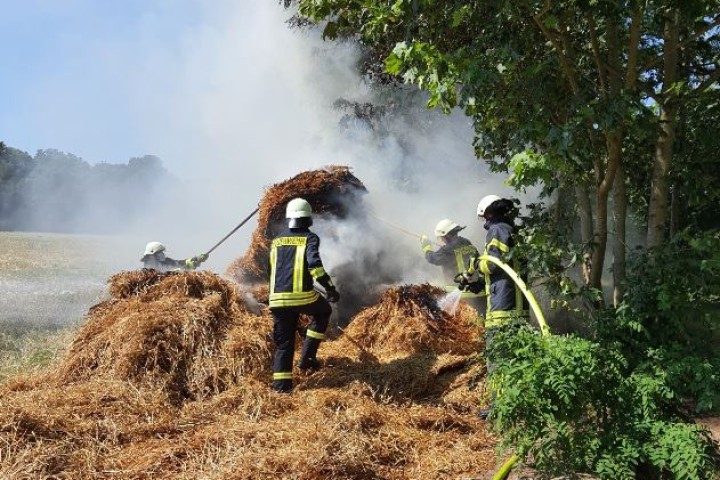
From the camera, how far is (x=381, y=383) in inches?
235

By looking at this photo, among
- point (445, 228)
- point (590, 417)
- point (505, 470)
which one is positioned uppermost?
point (445, 228)

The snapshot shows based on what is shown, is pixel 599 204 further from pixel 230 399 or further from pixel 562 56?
pixel 230 399

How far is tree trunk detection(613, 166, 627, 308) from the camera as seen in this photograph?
5020 mm

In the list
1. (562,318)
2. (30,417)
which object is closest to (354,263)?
(562,318)

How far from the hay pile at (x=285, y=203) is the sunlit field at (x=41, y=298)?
2.61m

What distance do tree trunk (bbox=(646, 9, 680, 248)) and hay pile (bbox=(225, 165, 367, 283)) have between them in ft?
16.3

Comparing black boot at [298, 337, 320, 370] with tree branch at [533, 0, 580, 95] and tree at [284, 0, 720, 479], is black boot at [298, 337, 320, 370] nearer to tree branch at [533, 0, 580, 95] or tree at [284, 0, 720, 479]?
tree at [284, 0, 720, 479]

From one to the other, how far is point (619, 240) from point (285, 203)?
4.94 m

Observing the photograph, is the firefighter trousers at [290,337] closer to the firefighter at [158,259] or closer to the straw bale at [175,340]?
the straw bale at [175,340]

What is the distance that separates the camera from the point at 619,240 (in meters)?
4.99

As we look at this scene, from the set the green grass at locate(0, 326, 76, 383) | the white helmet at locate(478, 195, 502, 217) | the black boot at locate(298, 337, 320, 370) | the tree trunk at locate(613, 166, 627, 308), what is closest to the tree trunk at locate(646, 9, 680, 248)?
the tree trunk at locate(613, 166, 627, 308)

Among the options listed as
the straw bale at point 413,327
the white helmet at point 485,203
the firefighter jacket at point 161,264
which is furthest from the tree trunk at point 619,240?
the firefighter jacket at point 161,264

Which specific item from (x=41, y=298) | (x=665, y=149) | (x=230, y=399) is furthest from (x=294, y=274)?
(x=41, y=298)

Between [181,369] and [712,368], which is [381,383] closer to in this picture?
[181,369]
